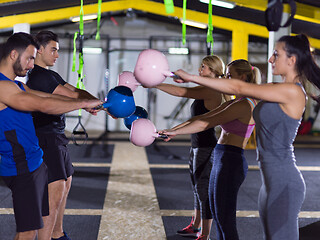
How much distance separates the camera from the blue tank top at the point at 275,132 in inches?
67.2

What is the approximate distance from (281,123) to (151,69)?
0.66 metres

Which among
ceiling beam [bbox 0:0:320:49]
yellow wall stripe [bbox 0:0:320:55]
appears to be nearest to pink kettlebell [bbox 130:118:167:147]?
yellow wall stripe [bbox 0:0:320:55]

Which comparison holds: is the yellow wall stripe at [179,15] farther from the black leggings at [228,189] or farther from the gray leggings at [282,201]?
the gray leggings at [282,201]

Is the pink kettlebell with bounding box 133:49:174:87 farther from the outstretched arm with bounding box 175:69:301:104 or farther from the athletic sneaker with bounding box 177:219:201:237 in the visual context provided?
the athletic sneaker with bounding box 177:219:201:237

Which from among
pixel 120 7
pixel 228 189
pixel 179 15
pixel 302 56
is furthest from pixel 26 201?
pixel 120 7

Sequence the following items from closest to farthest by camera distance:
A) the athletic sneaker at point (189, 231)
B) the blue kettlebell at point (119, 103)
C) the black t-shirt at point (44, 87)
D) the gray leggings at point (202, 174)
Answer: the blue kettlebell at point (119, 103) → the black t-shirt at point (44, 87) → the gray leggings at point (202, 174) → the athletic sneaker at point (189, 231)

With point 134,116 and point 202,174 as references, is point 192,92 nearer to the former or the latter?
point 134,116

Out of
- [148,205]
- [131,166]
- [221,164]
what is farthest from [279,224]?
[131,166]

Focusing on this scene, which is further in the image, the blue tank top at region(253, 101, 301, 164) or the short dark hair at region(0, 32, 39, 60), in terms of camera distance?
the short dark hair at region(0, 32, 39, 60)

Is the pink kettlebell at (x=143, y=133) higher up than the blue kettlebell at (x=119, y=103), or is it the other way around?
the blue kettlebell at (x=119, y=103)

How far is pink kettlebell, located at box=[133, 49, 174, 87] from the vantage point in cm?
183

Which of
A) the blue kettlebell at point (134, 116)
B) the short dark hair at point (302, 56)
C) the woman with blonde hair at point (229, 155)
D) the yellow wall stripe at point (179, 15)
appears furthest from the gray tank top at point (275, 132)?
the yellow wall stripe at point (179, 15)

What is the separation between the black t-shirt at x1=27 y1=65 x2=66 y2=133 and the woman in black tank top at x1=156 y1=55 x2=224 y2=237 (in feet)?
2.46

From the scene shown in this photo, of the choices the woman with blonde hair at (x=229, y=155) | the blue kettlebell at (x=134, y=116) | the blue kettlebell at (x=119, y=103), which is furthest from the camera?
the blue kettlebell at (x=134, y=116)
